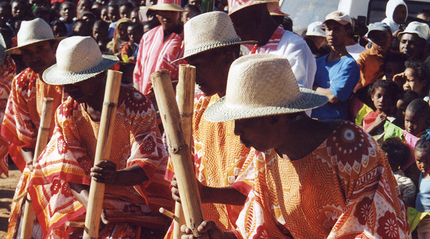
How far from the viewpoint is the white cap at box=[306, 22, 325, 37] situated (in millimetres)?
7016

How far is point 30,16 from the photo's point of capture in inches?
461

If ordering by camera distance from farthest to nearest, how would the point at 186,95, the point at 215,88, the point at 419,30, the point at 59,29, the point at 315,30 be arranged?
1. the point at 59,29
2. the point at 315,30
3. the point at 419,30
4. the point at 215,88
5. the point at 186,95

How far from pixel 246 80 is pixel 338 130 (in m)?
0.51

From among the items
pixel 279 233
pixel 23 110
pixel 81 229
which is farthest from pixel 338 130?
pixel 23 110

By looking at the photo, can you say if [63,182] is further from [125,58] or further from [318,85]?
[125,58]

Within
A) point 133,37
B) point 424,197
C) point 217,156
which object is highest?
point 217,156

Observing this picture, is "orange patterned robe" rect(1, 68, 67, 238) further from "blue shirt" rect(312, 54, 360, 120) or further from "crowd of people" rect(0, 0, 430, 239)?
"blue shirt" rect(312, 54, 360, 120)

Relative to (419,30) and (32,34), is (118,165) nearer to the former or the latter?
(32,34)

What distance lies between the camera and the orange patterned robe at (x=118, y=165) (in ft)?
Result: 11.3

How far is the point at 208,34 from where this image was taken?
308cm

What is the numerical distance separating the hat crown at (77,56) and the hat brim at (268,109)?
1417 mm

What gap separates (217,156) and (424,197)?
2.14 meters

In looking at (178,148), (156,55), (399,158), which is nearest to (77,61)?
(178,148)

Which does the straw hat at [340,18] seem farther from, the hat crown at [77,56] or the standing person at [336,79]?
the hat crown at [77,56]
